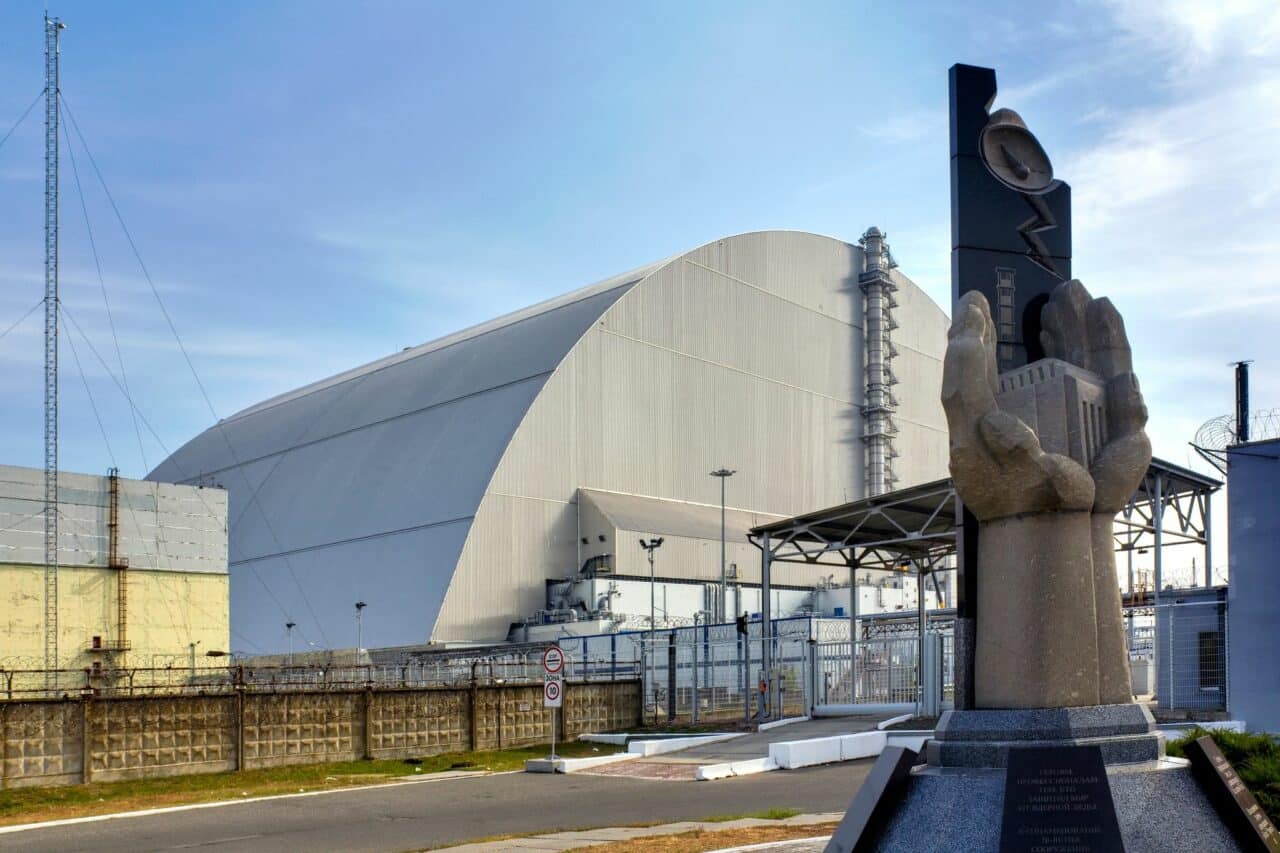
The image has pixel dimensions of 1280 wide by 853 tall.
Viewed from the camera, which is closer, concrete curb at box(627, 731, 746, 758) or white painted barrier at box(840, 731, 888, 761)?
white painted barrier at box(840, 731, 888, 761)

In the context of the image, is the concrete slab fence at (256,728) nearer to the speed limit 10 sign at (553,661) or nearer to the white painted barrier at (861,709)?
the speed limit 10 sign at (553,661)

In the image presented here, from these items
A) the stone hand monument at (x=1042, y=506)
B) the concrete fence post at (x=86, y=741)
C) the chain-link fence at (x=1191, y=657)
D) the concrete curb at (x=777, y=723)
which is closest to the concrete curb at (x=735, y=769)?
the concrete curb at (x=777, y=723)

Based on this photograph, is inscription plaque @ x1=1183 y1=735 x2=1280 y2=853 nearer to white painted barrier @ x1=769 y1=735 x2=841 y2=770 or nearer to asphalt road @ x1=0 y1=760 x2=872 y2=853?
asphalt road @ x1=0 y1=760 x2=872 y2=853

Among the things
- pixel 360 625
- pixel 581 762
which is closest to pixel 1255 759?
pixel 581 762

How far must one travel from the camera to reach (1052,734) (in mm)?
10398

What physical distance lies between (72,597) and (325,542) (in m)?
21.2

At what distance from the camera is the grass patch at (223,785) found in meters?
22.1

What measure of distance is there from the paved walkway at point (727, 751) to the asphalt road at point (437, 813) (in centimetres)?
125

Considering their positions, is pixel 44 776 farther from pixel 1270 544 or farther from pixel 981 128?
pixel 1270 544

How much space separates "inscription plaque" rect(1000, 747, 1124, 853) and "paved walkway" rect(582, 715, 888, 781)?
14.9 meters

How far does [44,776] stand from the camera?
24.2 m

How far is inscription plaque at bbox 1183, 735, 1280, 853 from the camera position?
977 cm

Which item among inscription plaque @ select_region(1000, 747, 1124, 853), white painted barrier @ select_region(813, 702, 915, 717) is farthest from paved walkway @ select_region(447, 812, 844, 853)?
white painted barrier @ select_region(813, 702, 915, 717)

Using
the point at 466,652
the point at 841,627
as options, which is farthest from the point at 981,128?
the point at 466,652
